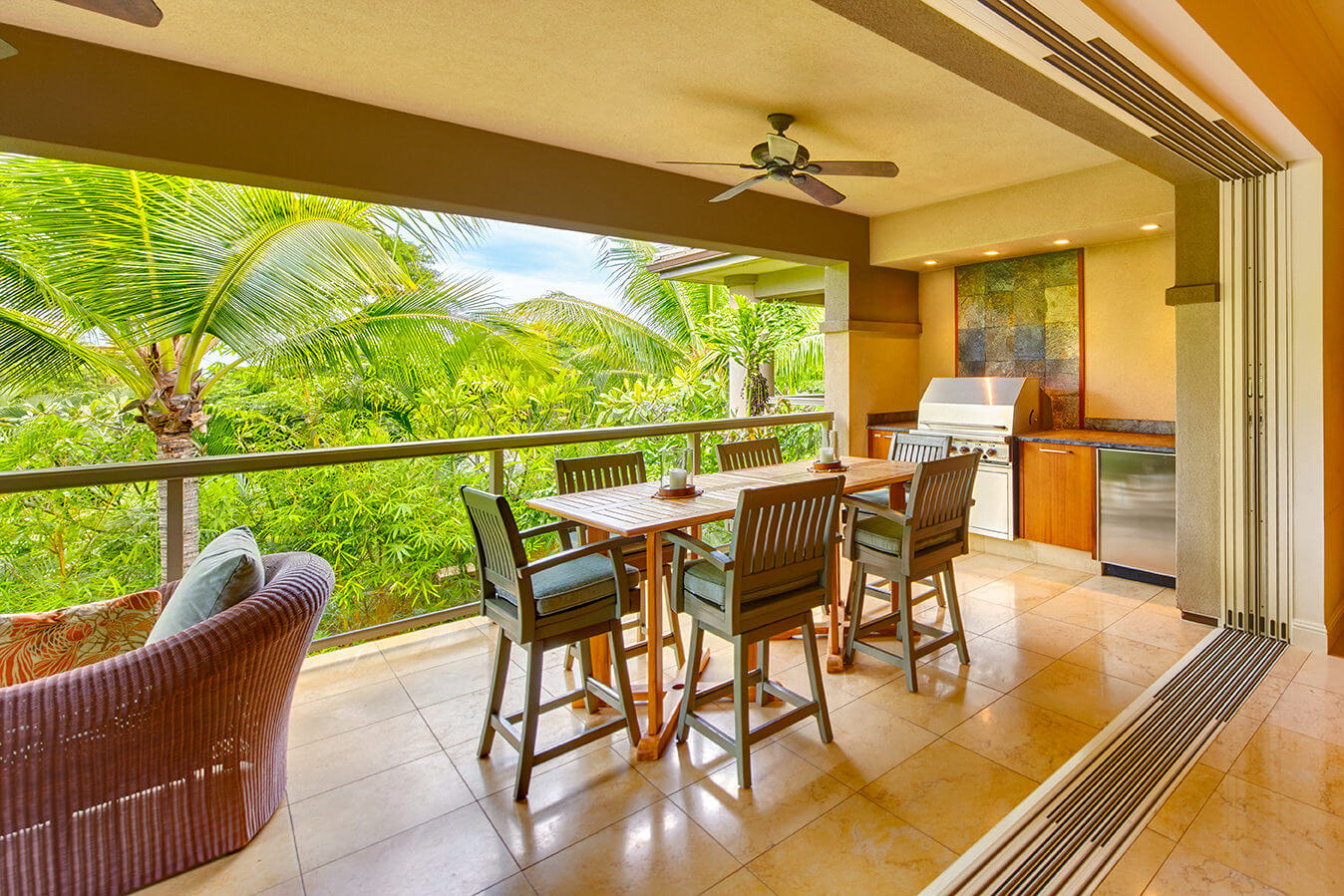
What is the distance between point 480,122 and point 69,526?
3.31 meters

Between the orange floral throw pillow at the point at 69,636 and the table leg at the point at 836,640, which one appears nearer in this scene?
the orange floral throw pillow at the point at 69,636

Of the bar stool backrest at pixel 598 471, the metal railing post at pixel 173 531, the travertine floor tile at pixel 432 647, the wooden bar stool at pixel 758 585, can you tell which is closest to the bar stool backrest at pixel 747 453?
the bar stool backrest at pixel 598 471

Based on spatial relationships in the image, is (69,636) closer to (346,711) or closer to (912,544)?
(346,711)

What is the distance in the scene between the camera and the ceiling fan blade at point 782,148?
3219 millimetres

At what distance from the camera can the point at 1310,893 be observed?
1.73 meters

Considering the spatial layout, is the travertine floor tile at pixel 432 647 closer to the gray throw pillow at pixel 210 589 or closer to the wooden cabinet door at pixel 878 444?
the gray throw pillow at pixel 210 589

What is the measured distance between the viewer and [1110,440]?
4.27m

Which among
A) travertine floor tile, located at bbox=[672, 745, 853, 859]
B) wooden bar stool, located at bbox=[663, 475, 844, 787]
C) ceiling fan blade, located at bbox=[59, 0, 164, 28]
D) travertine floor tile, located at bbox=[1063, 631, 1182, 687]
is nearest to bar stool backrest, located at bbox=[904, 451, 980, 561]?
wooden bar stool, located at bbox=[663, 475, 844, 787]

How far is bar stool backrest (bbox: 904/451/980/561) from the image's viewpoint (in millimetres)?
2820

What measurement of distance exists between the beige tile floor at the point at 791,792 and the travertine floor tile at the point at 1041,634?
0.06m

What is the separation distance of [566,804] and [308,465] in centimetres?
189

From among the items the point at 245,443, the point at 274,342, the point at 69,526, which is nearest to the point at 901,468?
the point at 274,342

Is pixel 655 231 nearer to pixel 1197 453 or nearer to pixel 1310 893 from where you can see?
pixel 1197 453

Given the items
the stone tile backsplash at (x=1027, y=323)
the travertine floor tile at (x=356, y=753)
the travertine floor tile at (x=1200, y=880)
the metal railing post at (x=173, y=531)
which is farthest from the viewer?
the stone tile backsplash at (x=1027, y=323)
